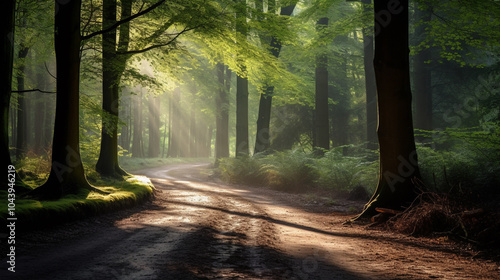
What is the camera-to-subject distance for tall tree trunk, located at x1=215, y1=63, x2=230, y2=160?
Result: 3086 cm

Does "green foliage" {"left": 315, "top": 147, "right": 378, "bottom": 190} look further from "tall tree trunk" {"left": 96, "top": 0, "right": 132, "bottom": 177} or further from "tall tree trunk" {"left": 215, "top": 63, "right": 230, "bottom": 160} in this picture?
"tall tree trunk" {"left": 215, "top": 63, "right": 230, "bottom": 160}

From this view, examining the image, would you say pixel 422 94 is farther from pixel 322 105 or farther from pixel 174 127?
pixel 174 127

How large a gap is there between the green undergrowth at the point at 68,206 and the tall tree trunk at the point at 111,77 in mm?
3069

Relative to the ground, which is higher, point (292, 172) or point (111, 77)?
point (111, 77)

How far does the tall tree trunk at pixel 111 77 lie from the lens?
11.6m

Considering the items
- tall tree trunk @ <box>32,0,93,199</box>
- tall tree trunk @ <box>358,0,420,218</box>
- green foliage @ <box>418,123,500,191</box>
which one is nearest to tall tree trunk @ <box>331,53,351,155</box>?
green foliage @ <box>418,123,500,191</box>

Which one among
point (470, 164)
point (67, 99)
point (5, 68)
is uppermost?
point (5, 68)

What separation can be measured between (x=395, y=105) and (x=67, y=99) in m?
7.61

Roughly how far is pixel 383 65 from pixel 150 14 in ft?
29.3

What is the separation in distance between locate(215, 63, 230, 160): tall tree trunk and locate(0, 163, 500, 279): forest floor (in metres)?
22.7

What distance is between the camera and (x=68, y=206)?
682cm

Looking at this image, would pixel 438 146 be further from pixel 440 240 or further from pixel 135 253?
pixel 135 253

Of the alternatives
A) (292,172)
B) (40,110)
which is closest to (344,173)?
(292,172)

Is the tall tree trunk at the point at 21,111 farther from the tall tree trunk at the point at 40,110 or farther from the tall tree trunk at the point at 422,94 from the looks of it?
the tall tree trunk at the point at 422,94
